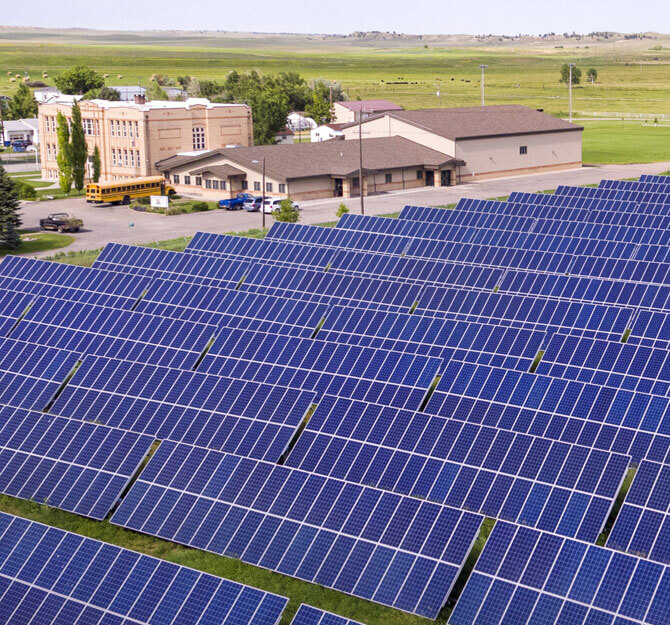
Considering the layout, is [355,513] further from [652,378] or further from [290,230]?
[290,230]

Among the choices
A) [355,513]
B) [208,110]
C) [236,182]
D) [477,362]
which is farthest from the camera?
[208,110]

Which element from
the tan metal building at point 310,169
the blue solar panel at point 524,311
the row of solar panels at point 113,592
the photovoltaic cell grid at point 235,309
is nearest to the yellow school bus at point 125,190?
the tan metal building at point 310,169

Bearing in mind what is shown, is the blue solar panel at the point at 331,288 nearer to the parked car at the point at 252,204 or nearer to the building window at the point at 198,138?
the parked car at the point at 252,204

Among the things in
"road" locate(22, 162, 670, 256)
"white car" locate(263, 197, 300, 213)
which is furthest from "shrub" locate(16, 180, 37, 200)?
"white car" locate(263, 197, 300, 213)

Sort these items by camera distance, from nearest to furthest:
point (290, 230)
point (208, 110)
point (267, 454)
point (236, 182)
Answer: point (267, 454), point (290, 230), point (236, 182), point (208, 110)

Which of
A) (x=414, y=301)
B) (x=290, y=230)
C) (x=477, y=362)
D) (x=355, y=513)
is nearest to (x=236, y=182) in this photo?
(x=290, y=230)

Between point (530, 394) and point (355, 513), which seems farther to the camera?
point (530, 394)
